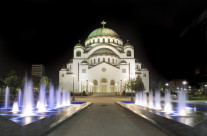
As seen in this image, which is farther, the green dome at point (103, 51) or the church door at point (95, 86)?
the green dome at point (103, 51)

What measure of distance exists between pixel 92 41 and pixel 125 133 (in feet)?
227

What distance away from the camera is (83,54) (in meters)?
71.7

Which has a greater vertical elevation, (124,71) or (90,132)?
(124,71)

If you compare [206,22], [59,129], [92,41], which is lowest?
[59,129]

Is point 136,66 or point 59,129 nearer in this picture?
point 59,129

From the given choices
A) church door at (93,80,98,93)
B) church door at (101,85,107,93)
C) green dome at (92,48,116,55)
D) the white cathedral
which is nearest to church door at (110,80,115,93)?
the white cathedral

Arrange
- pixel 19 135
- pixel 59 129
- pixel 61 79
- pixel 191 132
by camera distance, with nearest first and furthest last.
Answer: pixel 19 135 → pixel 191 132 → pixel 59 129 → pixel 61 79

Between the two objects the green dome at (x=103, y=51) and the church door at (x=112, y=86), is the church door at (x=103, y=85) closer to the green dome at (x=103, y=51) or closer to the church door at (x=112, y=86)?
the church door at (x=112, y=86)

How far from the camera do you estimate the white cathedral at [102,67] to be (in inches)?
2527

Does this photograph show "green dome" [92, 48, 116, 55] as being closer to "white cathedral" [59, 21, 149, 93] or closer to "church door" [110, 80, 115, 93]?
"white cathedral" [59, 21, 149, 93]

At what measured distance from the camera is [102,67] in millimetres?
64188

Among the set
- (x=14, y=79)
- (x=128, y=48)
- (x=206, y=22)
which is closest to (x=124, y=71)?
(x=128, y=48)

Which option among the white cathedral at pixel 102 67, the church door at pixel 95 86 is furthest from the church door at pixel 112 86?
the church door at pixel 95 86

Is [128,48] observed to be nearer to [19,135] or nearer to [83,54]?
[83,54]
